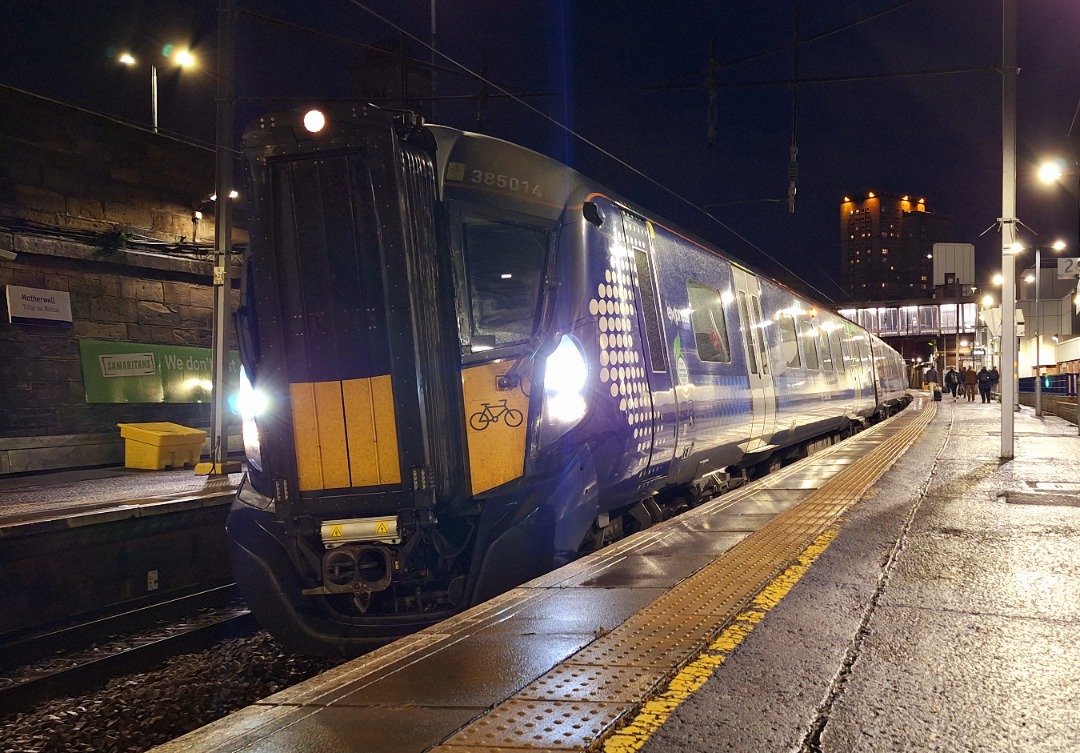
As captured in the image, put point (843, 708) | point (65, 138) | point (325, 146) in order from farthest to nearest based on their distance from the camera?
1. point (65, 138)
2. point (325, 146)
3. point (843, 708)

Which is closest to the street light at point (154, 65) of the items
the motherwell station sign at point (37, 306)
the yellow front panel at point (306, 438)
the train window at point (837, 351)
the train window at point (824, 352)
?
the motherwell station sign at point (37, 306)

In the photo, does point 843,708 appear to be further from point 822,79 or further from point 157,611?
point 822,79

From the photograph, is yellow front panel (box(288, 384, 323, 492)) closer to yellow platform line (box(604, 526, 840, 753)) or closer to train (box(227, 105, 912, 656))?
train (box(227, 105, 912, 656))

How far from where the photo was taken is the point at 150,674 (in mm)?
6156

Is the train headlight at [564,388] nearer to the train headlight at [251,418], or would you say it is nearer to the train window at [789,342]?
the train headlight at [251,418]

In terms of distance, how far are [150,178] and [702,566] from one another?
528 inches

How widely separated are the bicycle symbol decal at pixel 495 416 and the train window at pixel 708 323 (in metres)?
3.53

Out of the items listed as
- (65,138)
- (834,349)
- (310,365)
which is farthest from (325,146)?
(834,349)

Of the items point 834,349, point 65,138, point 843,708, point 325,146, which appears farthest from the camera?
point 834,349

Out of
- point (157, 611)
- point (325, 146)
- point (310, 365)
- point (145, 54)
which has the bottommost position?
point (157, 611)

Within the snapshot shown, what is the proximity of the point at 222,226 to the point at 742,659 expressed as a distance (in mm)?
10652

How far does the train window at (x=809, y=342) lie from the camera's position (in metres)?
14.3

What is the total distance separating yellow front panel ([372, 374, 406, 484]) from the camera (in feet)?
16.2

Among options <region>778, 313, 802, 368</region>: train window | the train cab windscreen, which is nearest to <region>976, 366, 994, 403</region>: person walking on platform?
<region>778, 313, 802, 368</region>: train window
